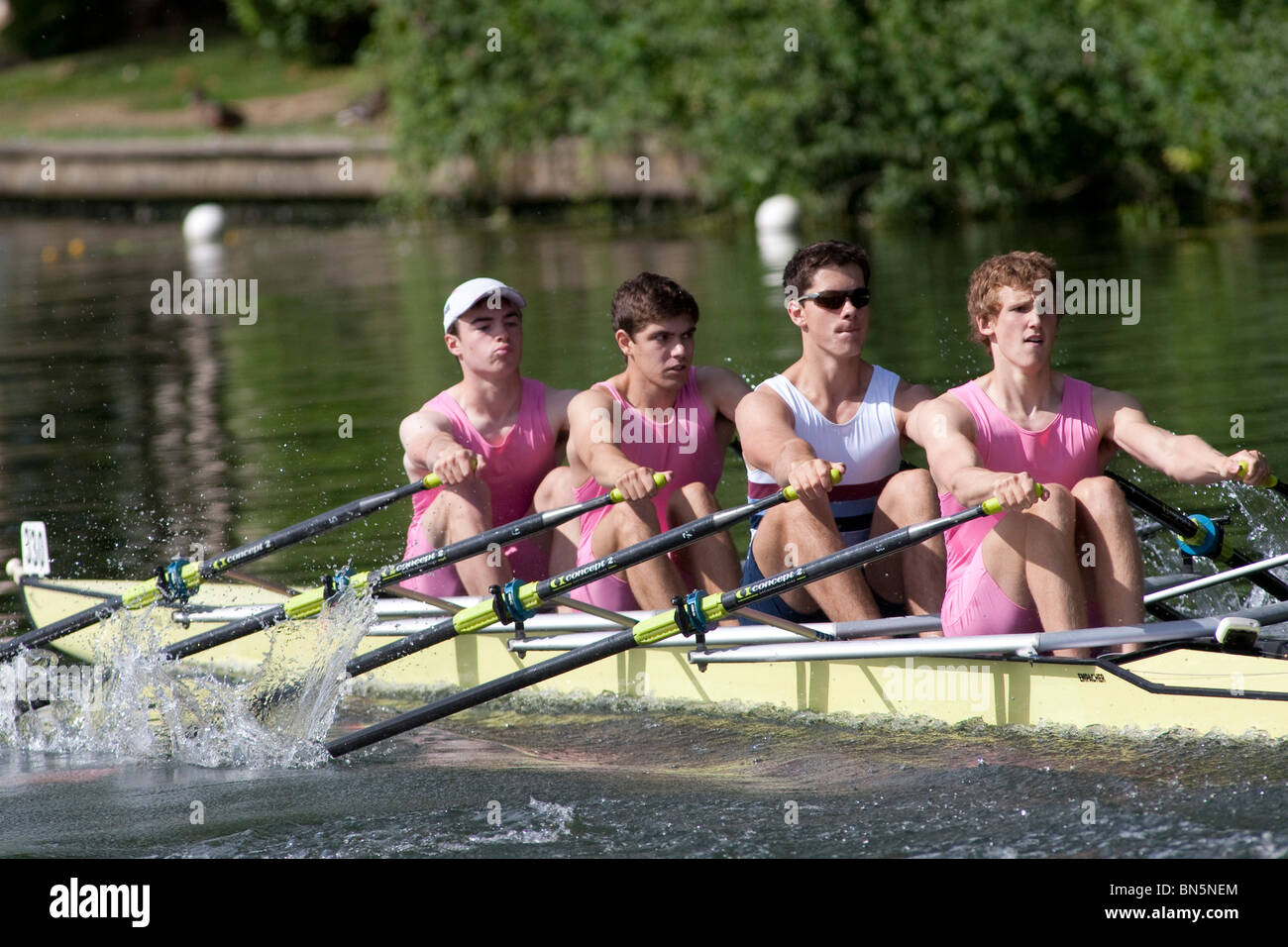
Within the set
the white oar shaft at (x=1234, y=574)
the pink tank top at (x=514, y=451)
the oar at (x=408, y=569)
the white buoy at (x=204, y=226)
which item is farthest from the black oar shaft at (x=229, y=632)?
the white buoy at (x=204, y=226)

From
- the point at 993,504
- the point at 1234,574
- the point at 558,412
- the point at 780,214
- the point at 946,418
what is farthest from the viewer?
the point at 780,214

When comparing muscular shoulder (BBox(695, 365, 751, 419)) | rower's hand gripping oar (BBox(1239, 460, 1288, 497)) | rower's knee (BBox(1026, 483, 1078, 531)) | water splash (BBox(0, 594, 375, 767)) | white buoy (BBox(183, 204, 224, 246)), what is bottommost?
water splash (BBox(0, 594, 375, 767))

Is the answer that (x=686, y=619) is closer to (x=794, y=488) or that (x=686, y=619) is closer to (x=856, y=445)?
(x=794, y=488)

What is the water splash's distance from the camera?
524cm

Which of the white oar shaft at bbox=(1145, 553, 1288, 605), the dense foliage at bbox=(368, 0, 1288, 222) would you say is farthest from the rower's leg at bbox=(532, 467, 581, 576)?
the dense foliage at bbox=(368, 0, 1288, 222)

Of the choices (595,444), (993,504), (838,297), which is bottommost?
(993,504)

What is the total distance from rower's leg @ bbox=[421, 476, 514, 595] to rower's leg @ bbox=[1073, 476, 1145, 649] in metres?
2.01

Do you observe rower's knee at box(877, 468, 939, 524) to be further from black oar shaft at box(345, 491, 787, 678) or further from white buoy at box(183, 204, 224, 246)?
white buoy at box(183, 204, 224, 246)

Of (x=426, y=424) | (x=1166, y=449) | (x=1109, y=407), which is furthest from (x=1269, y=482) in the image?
(x=426, y=424)

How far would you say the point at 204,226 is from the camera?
77.0 feet

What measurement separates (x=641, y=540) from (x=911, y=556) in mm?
863

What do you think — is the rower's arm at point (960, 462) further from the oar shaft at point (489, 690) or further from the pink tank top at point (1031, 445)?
the oar shaft at point (489, 690)

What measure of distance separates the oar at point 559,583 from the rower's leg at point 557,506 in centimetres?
59
